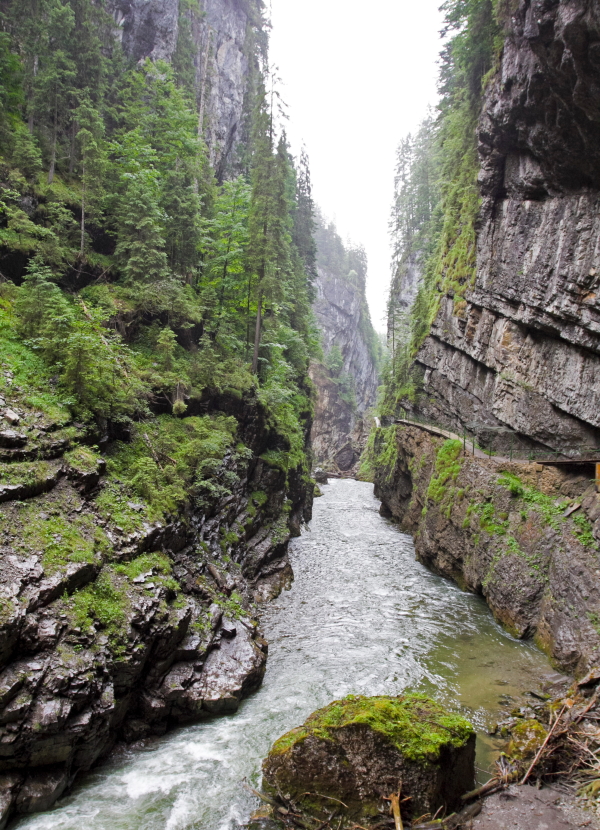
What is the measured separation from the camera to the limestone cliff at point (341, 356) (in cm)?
6250

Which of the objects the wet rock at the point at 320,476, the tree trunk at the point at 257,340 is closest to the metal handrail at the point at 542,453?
the tree trunk at the point at 257,340

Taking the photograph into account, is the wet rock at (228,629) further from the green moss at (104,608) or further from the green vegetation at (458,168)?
the green vegetation at (458,168)

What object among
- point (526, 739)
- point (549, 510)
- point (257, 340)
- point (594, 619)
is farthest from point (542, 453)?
point (257, 340)

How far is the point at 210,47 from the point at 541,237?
3786 cm

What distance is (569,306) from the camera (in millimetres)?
14766

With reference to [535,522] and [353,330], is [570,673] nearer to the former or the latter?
[535,522]

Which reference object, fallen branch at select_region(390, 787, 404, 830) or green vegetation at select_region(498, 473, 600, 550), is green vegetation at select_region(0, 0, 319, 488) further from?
green vegetation at select_region(498, 473, 600, 550)

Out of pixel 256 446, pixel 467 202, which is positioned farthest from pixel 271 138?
pixel 256 446

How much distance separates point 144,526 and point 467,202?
21.7 meters

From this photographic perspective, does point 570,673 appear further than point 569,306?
No

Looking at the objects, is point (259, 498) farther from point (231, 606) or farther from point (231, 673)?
point (231, 673)

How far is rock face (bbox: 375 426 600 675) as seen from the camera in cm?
1063

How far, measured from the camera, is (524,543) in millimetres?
13250

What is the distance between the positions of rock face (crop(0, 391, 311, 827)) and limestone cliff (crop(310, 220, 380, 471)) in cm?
4719
